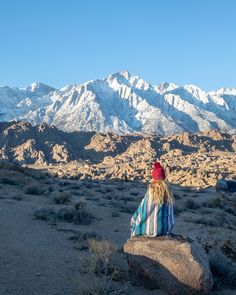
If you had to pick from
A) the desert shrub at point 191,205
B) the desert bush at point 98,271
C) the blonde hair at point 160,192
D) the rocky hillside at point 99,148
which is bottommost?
the desert bush at point 98,271

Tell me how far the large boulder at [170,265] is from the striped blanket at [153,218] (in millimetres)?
155

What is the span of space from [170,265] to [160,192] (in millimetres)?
1212

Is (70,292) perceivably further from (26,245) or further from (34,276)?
(26,245)

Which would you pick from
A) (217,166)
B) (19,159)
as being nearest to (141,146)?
(19,159)

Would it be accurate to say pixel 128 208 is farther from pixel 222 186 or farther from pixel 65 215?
pixel 222 186

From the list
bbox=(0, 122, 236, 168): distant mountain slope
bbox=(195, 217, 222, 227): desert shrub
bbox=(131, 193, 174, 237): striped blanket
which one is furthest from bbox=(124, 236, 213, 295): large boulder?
bbox=(0, 122, 236, 168): distant mountain slope

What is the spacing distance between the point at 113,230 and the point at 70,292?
7.16 m

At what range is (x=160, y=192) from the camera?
798 cm

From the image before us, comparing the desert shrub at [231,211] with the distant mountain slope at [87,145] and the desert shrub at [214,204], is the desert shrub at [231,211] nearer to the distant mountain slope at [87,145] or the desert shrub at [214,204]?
the desert shrub at [214,204]

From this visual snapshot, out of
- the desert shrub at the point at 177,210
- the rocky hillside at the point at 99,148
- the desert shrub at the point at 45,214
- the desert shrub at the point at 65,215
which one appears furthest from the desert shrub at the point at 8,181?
the rocky hillside at the point at 99,148

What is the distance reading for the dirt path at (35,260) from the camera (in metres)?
7.68

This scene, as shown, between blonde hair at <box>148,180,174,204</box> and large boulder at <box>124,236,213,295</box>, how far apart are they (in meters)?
0.65

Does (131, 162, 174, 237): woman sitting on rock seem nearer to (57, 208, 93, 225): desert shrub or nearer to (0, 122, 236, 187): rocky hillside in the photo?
(57, 208, 93, 225): desert shrub

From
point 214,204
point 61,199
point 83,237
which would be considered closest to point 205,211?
point 214,204
